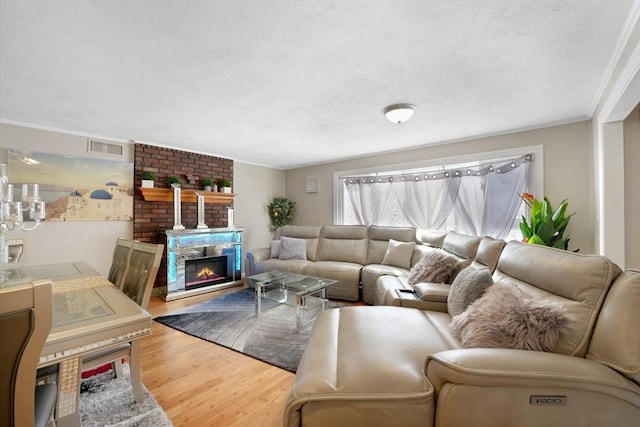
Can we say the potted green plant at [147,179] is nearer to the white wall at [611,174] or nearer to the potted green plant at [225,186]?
Result: the potted green plant at [225,186]

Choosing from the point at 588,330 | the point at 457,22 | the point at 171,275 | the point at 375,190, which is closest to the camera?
the point at 588,330

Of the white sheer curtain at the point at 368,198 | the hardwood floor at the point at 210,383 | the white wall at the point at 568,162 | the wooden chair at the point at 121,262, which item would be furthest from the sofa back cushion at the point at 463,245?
the wooden chair at the point at 121,262

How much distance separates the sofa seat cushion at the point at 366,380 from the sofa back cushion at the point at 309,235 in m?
3.12

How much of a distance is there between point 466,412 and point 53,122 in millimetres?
4547

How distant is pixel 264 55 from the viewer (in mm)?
1792

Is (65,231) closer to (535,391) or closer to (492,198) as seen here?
(535,391)

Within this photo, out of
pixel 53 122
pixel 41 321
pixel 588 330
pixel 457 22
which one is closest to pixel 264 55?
pixel 457 22

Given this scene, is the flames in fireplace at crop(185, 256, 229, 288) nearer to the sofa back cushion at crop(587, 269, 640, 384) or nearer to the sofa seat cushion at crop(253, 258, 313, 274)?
the sofa seat cushion at crop(253, 258, 313, 274)

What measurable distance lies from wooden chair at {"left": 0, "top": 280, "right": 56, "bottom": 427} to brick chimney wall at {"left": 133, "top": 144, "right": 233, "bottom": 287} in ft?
11.8

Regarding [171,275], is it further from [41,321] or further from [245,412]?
[41,321]

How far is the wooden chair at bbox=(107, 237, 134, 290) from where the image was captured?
2070 millimetres

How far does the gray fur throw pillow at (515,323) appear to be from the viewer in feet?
3.67

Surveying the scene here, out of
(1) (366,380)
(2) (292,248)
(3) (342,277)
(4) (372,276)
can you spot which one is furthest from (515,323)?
(2) (292,248)

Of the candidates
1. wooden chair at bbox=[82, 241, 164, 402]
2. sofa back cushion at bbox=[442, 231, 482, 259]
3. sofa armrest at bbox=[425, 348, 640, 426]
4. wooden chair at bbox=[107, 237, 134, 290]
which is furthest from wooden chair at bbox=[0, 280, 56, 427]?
sofa back cushion at bbox=[442, 231, 482, 259]
